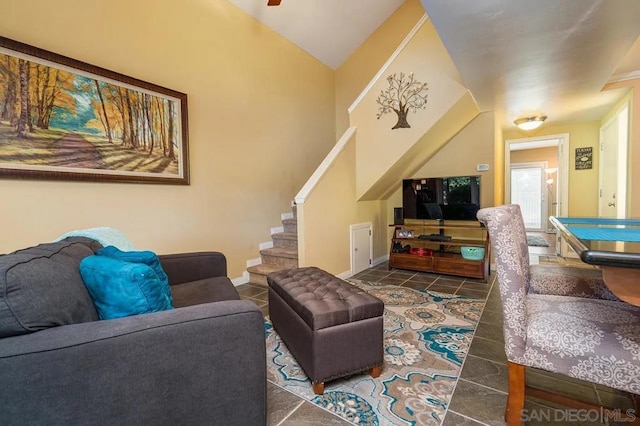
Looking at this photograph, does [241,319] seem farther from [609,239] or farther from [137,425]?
[609,239]

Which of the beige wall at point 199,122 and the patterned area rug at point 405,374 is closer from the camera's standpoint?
the patterned area rug at point 405,374

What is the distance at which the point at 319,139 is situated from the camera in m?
5.09

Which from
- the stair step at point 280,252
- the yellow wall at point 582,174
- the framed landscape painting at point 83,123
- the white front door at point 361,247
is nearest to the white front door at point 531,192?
the yellow wall at point 582,174

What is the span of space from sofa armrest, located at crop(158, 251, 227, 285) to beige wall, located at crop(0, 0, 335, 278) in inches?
31.2

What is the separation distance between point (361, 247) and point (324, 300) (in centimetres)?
259

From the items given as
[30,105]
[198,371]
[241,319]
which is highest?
[30,105]

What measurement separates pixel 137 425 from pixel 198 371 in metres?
0.21

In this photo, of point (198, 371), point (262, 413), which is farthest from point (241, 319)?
point (262, 413)

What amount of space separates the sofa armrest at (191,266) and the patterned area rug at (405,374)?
0.67 meters

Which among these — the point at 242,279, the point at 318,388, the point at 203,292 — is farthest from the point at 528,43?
the point at 242,279

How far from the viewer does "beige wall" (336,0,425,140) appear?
15.8 feet

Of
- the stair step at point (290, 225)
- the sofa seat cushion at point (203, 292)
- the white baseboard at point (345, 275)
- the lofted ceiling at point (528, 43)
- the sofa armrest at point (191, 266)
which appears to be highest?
the lofted ceiling at point (528, 43)

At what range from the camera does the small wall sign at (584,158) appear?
477 centimetres

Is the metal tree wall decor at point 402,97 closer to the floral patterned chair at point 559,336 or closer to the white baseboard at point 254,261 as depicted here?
the white baseboard at point 254,261
